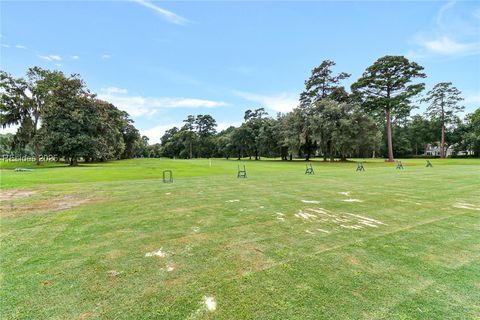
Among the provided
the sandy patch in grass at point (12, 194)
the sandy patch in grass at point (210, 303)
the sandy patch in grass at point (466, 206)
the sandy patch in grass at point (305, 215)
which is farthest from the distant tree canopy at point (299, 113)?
the sandy patch in grass at point (210, 303)

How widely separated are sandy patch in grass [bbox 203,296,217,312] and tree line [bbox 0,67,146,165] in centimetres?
3491

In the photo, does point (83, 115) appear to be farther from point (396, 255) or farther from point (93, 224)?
point (396, 255)

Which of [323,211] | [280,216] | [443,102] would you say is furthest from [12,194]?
[443,102]

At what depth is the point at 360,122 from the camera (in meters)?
36.2

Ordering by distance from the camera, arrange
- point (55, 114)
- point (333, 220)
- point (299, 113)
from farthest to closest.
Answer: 1. point (299, 113)
2. point (55, 114)
3. point (333, 220)

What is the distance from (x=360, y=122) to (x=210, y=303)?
1551 inches

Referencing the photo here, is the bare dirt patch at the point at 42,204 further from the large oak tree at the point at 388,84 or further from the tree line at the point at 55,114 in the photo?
the large oak tree at the point at 388,84

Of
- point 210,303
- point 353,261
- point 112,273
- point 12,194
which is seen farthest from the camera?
point 12,194

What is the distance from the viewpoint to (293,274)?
3174 mm

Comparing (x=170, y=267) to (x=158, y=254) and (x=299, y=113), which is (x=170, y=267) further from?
(x=299, y=113)

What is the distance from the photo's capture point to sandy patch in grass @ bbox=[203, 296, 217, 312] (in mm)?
2473

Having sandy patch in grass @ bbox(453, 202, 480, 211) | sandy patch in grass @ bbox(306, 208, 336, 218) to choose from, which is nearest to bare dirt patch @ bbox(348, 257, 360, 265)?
sandy patch in grass @ bbox(306, 208, 336, 218)

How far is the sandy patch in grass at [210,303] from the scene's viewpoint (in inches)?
97.3

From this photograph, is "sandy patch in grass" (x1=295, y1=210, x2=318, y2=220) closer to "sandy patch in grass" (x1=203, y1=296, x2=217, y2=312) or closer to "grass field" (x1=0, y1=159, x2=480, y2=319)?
"grass field" (x1=0, y1=159, x2=480, y2=319)
